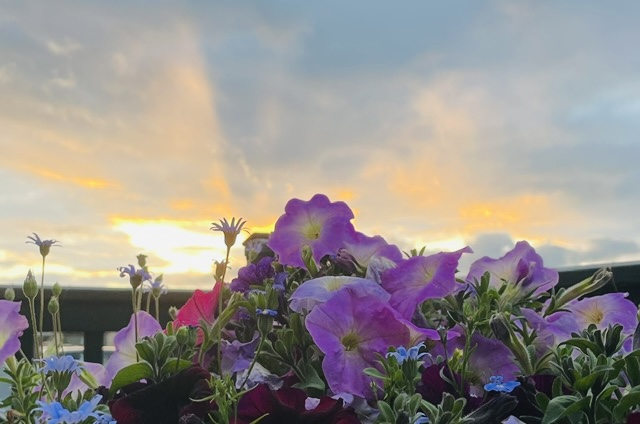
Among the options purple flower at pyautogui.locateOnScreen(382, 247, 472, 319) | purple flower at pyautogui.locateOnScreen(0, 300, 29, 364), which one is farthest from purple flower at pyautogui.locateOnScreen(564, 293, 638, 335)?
purple flower at pyautogui.locateOnScreen(0, 300, 29, 364)

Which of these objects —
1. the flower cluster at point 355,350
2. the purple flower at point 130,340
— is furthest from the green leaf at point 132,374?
the purple flower at point 130,340

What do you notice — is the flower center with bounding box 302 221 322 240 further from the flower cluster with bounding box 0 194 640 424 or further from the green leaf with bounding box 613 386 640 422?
the green leaf with bounding box 613 386 640 422

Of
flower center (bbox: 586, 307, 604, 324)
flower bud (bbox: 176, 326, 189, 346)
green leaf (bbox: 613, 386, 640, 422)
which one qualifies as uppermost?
flower bud (bbox: 176, 326, 189, 346)

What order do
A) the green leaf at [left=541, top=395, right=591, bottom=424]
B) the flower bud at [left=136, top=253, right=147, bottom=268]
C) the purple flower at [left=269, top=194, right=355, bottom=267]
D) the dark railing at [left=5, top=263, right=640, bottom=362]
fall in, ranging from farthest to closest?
the dark railing at [left=5, top=263, right=640, bottom=362]
the flower bud at [left=136, top=253, right=147, bottom=268]
the purple flower at [left=269, top=194, right=355, bottom=267]
the green leaf at [left=541, top=395, right=591, bottom=424]

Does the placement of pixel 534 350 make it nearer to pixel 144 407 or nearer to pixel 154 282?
pixel 144 407

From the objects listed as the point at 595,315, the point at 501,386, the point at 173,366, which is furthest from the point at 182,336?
the point at 595,315

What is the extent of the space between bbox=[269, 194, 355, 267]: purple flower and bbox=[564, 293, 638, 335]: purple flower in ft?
0.73

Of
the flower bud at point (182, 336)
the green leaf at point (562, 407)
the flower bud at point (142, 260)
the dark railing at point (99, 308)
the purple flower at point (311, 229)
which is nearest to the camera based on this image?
the green leaf at point (562, 407)

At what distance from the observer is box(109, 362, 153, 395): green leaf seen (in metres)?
0.52

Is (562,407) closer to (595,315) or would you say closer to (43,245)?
(595,315)

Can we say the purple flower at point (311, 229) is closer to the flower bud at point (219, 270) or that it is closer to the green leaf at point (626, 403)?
the flower bud at point (219, 270)

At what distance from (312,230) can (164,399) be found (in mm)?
218

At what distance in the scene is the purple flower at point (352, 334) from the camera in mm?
513

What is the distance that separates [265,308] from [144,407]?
120 mm
